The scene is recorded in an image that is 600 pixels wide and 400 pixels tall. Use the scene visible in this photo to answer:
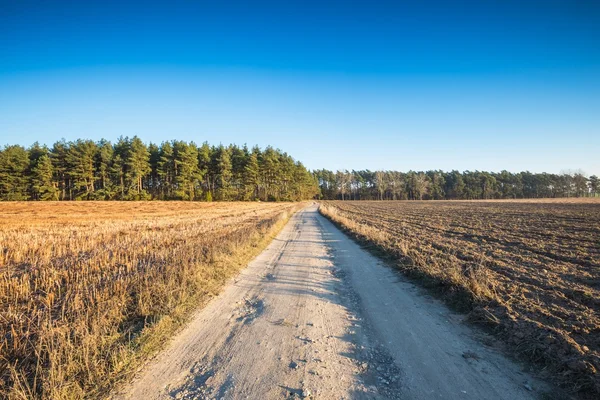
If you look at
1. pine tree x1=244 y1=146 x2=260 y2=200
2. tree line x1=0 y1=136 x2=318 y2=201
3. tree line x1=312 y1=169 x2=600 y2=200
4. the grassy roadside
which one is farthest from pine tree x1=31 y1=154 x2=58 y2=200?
tree line x1=312 y1=169 x2=600 y2=200

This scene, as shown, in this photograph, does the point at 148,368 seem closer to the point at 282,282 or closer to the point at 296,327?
the point at 296,327

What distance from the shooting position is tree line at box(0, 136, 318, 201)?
60.9 metres

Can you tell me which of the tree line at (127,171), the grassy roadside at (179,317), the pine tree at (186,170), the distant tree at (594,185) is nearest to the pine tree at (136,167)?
the tree line at (127,171)

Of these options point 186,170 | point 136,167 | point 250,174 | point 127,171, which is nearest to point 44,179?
point 127,171

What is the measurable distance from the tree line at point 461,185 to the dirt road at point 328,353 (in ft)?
415

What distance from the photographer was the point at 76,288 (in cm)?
645

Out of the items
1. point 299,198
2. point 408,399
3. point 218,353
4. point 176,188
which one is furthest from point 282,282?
point 299,198

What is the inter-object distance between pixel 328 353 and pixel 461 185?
14871cm

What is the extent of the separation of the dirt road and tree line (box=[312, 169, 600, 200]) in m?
126

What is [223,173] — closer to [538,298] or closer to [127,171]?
[127,171]

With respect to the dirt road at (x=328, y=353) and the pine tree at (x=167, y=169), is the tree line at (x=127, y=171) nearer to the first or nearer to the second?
the pine tree at (x=167, y=169)

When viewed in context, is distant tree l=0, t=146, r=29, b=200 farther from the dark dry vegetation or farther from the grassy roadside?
the dark dry vegetation

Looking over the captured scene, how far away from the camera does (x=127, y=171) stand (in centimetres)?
6322

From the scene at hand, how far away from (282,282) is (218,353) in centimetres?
390
